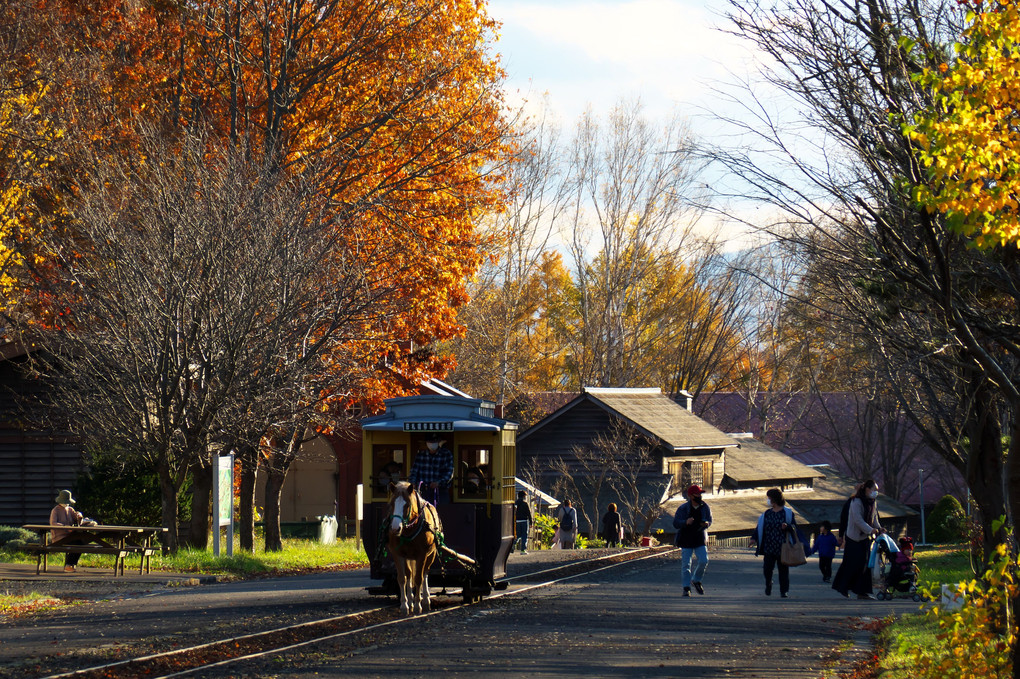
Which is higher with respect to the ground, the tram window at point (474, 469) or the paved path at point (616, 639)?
the tram window at point (474, 469)

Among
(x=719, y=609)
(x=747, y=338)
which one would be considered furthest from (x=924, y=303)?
(x=747, y=338)

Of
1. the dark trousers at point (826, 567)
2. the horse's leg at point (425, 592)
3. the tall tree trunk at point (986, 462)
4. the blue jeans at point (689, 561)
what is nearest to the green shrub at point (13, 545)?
the horse's leg at point (425, 592)

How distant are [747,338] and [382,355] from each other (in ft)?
154

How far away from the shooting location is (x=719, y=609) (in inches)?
693

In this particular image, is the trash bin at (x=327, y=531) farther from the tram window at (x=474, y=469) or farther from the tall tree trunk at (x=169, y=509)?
the tram window at (x=474, y=469)

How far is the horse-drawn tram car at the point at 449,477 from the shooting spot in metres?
17.7

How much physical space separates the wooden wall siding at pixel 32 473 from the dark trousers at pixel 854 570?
1918 centimetres

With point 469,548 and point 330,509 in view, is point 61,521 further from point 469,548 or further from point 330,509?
point 330,509

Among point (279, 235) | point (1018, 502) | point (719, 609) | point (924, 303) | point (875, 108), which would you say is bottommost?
point (719, 609)

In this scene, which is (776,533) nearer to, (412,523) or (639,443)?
(412,523)

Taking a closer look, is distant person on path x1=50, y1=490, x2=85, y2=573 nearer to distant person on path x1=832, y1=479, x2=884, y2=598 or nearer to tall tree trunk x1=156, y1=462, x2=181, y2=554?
tall tree trunk x1=156, y1=462, x2=181, y2=554

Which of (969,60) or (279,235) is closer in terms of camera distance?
(969,60)

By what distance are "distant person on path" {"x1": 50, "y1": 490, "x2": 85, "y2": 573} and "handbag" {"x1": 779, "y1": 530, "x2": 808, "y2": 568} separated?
43.1ft

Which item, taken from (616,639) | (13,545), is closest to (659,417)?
(13,545)
